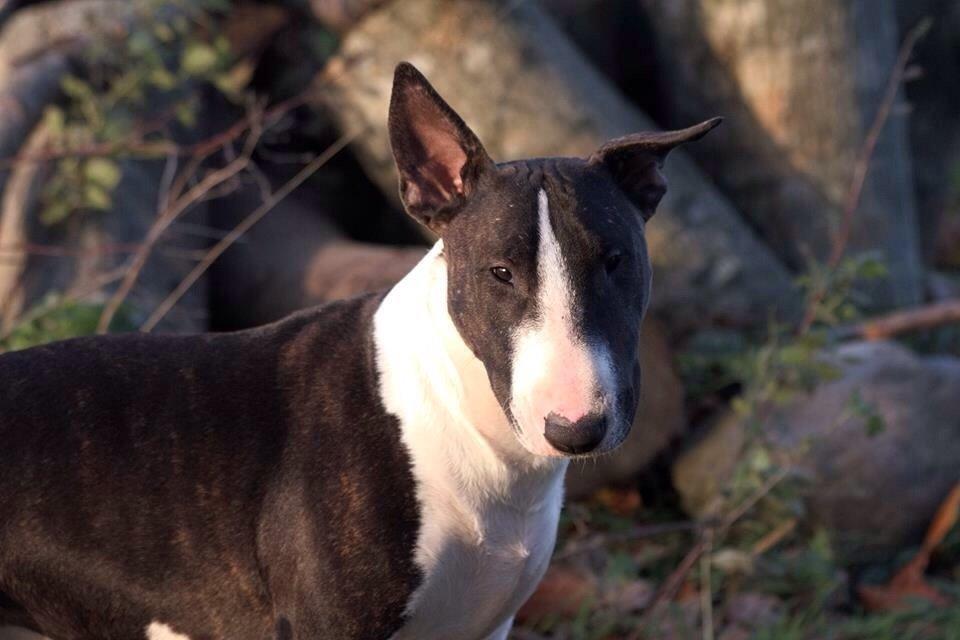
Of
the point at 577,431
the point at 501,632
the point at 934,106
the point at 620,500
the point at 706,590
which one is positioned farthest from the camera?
the point at 934,106

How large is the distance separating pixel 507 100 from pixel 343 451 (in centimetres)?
289

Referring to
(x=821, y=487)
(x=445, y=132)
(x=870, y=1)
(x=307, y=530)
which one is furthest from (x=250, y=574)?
(x=870, y=1)

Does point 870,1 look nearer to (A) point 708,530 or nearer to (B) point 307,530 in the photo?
(A) point 708,530

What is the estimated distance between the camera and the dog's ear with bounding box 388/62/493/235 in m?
2.37

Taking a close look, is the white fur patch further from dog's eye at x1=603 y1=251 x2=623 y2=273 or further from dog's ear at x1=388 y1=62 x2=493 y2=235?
dog's eye at x1=603 y1=251 x2=623 y2=273

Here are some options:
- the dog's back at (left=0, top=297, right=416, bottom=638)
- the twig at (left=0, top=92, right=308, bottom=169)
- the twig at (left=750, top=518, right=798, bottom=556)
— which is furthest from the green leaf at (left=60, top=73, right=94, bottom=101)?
the twig at (left=750, top=518, right=798, bottom=556)

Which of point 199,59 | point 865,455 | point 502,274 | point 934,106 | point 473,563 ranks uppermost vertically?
point 199,59

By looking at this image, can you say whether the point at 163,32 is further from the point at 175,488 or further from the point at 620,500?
→ the point at 175,488

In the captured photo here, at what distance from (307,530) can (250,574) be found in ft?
0.52

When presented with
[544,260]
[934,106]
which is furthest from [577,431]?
[934,106]

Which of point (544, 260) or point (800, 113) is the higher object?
point (544, 260)

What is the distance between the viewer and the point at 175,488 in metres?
2.41

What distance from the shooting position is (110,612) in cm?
243

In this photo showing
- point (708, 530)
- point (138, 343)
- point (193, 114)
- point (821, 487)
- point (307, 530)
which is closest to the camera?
point (307, 530)
